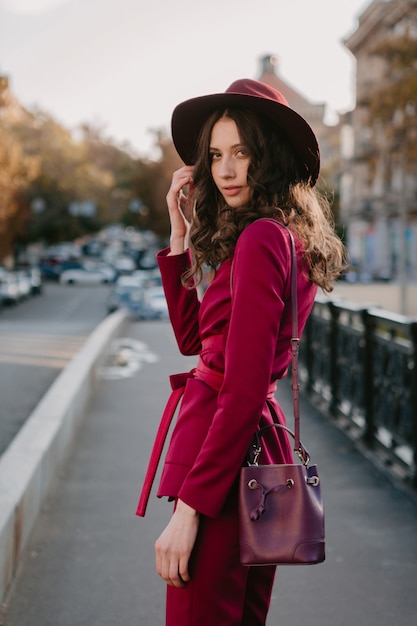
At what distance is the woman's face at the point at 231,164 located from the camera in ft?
7.82

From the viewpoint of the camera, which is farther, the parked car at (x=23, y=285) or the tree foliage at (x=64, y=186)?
the tree foliage at (x=64, y=186)

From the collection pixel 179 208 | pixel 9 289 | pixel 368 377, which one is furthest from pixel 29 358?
pixel 9 289

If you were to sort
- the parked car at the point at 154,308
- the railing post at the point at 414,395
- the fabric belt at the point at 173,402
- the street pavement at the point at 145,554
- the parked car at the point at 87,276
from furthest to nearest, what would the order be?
the parked car at the point at 87,276
the parked car at the point at 154,308
the railing post at the point at 414,395
the street pavement at the point at 145,554
the fabric belt at the point at 173,402

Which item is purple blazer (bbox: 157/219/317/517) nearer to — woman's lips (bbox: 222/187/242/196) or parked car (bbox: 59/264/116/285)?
woman's lips (bbox: 222/187/242/196)

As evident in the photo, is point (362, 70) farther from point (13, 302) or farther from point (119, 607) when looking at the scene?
point (119, 607)

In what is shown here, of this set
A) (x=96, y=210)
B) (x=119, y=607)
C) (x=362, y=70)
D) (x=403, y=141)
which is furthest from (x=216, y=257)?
(x=96, y=210)

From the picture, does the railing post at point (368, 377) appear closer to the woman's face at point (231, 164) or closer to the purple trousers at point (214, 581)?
the woman's face at point (231, 164)

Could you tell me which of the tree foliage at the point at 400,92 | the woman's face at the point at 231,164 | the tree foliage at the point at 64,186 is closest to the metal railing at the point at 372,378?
→ the woman's face at the point at 231,164

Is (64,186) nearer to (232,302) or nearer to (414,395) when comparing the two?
(414,395)

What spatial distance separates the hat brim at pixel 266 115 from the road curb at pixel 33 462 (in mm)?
2380

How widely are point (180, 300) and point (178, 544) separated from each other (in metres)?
0.73

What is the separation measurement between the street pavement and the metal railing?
215 millimetres

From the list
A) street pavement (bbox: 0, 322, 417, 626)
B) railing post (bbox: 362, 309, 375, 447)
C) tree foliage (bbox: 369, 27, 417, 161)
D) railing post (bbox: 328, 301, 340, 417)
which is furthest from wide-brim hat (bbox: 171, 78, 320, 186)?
tree foliage (bbox: 369, 27, 417, 161)

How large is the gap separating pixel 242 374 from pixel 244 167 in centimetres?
55
